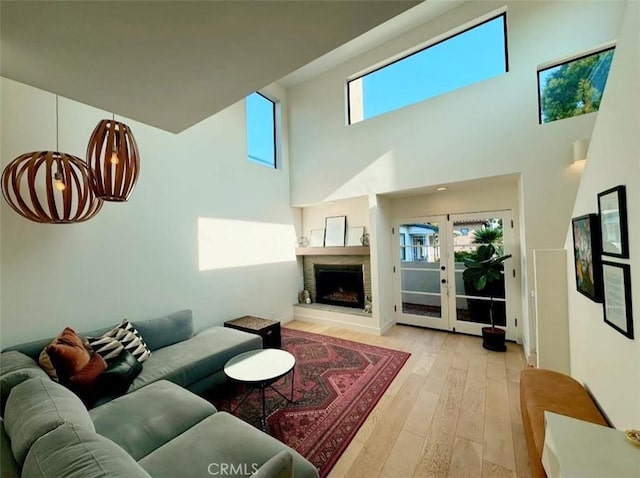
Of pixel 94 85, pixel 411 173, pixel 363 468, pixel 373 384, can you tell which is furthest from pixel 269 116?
pixel 363 468

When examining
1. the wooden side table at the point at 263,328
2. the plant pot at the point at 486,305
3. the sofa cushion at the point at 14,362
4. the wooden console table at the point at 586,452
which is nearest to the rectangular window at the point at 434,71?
the plant pot at the point at 486,305

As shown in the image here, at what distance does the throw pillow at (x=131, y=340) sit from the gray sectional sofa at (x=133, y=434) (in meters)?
0.11

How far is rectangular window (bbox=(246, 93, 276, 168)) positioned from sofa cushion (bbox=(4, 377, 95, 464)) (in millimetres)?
3902

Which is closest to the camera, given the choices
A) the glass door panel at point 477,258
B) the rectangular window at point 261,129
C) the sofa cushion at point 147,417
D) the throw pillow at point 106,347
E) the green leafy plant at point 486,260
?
the sofa cushion at point 147,417

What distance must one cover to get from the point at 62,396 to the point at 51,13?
183 centimetres

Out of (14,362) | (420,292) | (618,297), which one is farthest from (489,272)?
(14,362)

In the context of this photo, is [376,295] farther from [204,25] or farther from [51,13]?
[51,13]

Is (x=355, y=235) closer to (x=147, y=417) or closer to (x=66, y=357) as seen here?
(x=147, y=417)

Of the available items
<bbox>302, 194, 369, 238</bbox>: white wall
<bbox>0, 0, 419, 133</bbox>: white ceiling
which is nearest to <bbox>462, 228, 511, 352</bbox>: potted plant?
<bbox>302, 194, 369, 238</bbox>: white wall

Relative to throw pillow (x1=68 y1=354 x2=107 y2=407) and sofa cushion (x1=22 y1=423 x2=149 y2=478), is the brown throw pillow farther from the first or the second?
sofa cushion (x1=22 y1=423 x2=149 y2=478)

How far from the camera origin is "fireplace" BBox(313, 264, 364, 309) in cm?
492

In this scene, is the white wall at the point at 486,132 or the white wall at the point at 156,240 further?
the white wall at the point at 486,132

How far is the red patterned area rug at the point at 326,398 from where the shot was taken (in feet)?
6.54

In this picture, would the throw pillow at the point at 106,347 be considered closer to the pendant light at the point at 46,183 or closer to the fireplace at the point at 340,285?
the pendant light at the point at 46,183
